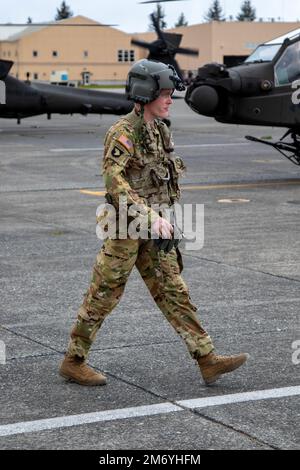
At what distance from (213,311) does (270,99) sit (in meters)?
11.0

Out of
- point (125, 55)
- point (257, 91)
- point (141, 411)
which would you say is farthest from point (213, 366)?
point (125, 55)

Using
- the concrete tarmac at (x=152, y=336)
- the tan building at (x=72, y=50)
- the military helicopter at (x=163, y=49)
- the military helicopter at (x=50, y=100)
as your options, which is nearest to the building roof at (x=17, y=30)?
the tan building at (x=72, y=50)

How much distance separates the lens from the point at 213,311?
8641 mm

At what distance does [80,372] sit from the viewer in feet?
21.1

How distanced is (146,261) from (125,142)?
0.79 m

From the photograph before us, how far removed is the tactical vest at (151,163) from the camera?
6262mm

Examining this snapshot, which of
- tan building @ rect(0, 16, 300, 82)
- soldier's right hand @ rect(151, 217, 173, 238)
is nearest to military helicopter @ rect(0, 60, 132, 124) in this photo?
soldier's right hand @ rect(151, 217, 173, 238)

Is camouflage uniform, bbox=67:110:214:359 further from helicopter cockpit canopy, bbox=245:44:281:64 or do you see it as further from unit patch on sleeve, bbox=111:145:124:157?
helicopter cockpit canopy, bbox=245:44:281:64

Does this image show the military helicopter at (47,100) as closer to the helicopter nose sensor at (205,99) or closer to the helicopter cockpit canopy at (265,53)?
the helicopter cockpit canopy at (265,53)

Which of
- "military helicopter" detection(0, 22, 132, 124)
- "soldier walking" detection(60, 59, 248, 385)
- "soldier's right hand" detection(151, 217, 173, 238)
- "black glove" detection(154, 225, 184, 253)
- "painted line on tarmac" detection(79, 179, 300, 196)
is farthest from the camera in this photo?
"military helicopter" detection(0, 22, 132, 124)

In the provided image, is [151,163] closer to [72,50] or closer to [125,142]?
[125,142]

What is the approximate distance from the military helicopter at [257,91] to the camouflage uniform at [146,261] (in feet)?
40.8

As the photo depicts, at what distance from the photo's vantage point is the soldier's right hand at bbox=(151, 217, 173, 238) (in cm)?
591

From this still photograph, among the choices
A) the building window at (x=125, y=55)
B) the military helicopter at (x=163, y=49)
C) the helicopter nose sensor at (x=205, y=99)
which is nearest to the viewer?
the helicopter nose sensor at (x=205, y=99)
